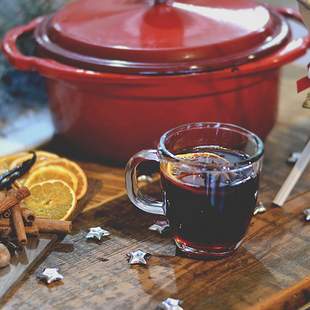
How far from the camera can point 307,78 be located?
0.90m

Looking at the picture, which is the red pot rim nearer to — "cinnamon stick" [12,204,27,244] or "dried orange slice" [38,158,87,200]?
"dried orange slice" [38,158,87,200]

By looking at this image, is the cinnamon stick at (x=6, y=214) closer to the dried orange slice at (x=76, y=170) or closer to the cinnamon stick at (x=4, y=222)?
the cinnamon stick at (x=4, y=222)

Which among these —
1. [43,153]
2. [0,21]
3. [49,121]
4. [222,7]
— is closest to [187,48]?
[222,7]

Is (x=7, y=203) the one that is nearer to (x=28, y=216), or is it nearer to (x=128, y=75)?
(x=28, y=216)

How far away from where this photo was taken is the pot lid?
0.97m

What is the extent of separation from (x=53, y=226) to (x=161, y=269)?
0.17m

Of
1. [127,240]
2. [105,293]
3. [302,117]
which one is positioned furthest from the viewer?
[302,117]

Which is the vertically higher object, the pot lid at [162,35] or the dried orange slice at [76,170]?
the pot lid at [162,35]

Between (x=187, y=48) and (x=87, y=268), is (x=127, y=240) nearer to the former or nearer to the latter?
(x=87, y=268)

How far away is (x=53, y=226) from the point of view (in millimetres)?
885

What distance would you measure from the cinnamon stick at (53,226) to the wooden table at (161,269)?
0.07 ft

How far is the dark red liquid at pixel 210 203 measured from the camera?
782mm

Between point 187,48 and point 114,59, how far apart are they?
0.38 ft

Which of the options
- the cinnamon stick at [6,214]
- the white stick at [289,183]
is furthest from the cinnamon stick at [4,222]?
the white stick at [289,183]
